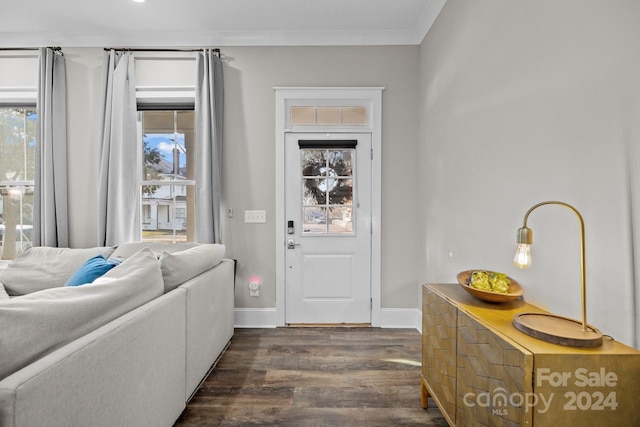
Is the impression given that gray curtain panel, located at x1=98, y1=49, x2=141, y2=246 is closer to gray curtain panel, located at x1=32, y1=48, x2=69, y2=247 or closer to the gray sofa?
gray curtain panel, located at x1=32, y1=48, x2=69, y2=247

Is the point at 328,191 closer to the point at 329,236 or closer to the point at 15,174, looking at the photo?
the point at 329,236

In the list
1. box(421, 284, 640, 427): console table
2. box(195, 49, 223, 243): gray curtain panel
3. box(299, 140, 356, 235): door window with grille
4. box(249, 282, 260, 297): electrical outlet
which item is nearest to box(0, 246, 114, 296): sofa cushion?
box(195, 49, 223, 243): gray curtain panel

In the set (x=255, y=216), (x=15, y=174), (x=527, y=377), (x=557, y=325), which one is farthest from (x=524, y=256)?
(x=15, y=174)

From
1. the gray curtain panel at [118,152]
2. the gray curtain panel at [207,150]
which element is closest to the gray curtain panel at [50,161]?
the gray curtain panel at [118,152]

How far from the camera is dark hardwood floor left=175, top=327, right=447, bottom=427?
5.79 feet

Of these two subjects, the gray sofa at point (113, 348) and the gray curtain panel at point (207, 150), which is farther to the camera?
the gray curtain panel at point (207, 150)

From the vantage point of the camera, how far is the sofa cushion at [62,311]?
0.86 meters

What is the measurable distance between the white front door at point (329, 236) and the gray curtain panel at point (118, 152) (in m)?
Answer: 1.60

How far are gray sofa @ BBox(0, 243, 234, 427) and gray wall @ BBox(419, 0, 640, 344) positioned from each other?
181 centimetres

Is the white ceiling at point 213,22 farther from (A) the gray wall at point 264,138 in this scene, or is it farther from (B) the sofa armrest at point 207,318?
(B) the sofa armrest at point 207,318

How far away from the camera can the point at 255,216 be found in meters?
3.15

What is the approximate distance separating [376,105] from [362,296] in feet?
6.46

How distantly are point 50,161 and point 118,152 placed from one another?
2.21 feet

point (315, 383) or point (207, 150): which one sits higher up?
point (207, 150)
